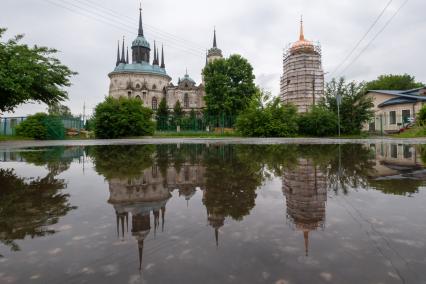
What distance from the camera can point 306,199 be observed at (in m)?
2.99

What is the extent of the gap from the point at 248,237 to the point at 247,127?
24.7 m

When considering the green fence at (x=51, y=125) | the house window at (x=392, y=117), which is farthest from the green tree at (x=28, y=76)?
the house window at (x=392, y=117)

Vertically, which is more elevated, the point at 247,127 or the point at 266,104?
the point at 266,104

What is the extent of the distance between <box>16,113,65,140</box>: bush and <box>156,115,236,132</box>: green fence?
11.2 meters

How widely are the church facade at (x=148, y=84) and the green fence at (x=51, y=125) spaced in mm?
39619

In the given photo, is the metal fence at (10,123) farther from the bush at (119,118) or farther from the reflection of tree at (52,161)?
the reflection of tree at (52,161)

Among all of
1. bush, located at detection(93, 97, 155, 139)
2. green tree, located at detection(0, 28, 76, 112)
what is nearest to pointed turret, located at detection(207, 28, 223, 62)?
bush, located at detection(93, 97, 155, 139)

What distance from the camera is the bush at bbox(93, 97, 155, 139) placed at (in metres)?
24.8

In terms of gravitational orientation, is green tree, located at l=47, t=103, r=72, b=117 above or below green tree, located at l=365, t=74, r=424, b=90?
below

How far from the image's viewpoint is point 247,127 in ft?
86.6

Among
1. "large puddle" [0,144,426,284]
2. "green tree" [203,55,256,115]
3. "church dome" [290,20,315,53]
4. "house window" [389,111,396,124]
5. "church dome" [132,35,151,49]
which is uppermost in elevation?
"church dome" [132,35,151,49]

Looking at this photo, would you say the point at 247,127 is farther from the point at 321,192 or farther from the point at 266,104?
the point at 321,192

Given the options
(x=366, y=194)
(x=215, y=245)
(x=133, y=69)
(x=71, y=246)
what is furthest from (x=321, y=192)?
(x=133, y=69)

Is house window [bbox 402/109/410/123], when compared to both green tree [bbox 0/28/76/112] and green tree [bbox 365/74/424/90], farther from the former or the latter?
green tree [bbox 0/28/76/112]
